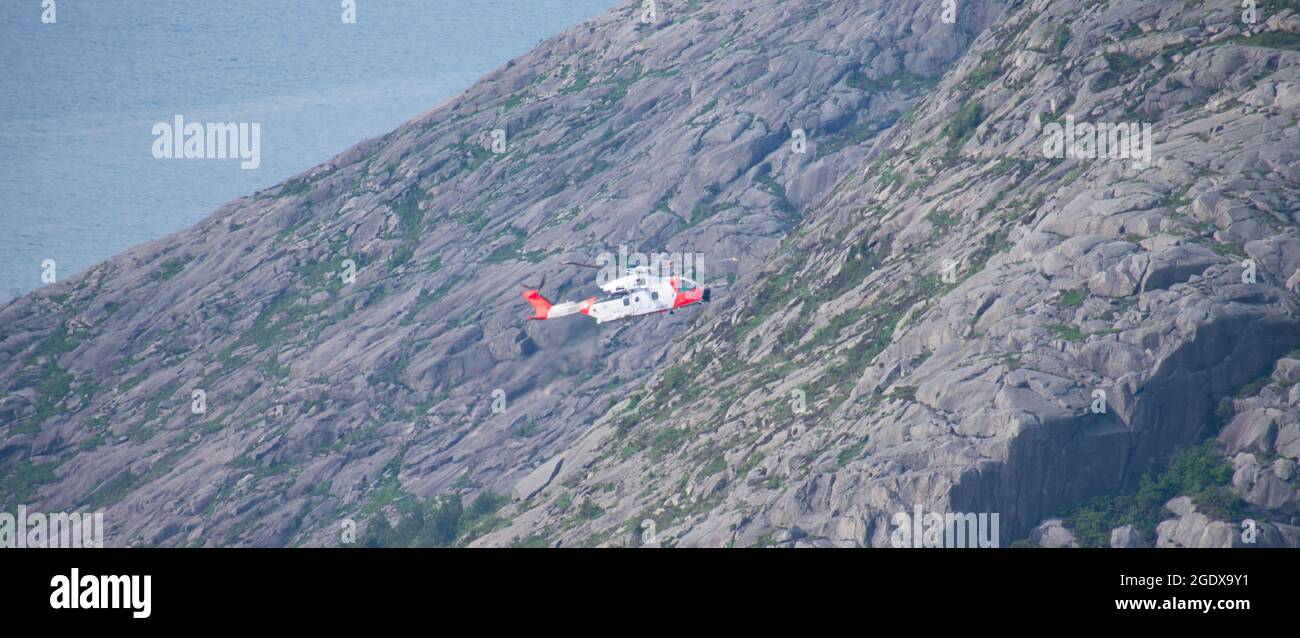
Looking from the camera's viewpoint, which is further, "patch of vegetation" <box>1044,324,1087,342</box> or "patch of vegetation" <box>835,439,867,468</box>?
"patch of vegetation" <box>1044,324,1087,342</box>

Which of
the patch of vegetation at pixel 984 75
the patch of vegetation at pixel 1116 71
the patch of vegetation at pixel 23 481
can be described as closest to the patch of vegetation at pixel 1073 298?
the patch of vegetation at pixel 1116 71

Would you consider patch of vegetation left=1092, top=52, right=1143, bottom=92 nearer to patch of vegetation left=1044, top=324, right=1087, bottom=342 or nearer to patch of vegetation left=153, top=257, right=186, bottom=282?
patch of vegetation left=1044, top=324, right=1087, bottom=342

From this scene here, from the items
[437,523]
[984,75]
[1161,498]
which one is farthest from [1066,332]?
[437,523]

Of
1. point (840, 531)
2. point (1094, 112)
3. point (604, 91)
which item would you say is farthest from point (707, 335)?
point (604, 91)

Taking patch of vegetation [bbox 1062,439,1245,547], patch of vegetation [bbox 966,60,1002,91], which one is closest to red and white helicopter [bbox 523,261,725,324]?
patch of vegetation [bbox 1062,439,1245,547]

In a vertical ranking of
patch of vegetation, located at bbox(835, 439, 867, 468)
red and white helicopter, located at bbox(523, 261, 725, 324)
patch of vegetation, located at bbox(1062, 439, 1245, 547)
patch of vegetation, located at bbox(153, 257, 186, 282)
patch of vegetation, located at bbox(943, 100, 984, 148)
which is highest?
patch of vegetation, located at bbox(153, 257, 186, 282)

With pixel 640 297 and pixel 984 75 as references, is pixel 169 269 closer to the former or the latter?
pixel 984 75

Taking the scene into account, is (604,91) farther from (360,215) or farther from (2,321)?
(2,321)
